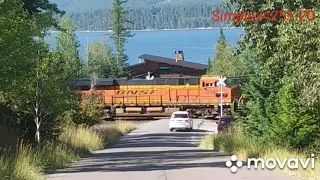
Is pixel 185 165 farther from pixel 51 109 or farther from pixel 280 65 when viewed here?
pixel 51 109

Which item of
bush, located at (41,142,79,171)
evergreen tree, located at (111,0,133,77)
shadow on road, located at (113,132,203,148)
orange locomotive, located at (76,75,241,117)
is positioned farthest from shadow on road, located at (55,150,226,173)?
evergreen tree, located at (111,0,133,77)

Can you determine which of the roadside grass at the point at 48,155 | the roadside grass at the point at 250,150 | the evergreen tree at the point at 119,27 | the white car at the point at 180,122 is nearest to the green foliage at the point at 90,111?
the roadside grass at the point at 48,155

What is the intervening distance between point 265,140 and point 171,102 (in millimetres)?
37887

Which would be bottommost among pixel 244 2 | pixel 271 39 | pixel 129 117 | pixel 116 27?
pixel 129 117

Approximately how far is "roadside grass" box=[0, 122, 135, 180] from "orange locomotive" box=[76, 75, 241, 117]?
24.3 meters

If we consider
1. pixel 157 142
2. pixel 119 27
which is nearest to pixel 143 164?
pixel 157 142

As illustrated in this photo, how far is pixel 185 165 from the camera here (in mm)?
19172

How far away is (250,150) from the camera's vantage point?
70.1 feet

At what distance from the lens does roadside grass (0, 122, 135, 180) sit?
15.3 meters

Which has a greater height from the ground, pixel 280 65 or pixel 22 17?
pixel 22 17

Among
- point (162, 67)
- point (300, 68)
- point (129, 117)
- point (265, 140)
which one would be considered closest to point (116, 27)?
point (162, 67)

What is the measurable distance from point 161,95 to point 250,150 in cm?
3839

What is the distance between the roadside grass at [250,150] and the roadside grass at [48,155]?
588 cm

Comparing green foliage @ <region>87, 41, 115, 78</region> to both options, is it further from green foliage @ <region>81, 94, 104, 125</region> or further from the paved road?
the paved road
